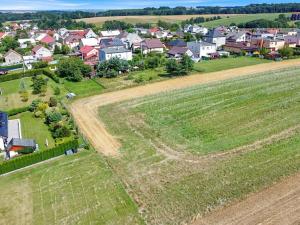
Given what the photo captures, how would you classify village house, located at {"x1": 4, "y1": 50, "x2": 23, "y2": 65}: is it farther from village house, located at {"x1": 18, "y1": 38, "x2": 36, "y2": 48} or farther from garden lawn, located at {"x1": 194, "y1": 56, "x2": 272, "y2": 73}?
garden lawn, located at {"x1": 194, "y1": 56, "x2": 272, "y2": 73}

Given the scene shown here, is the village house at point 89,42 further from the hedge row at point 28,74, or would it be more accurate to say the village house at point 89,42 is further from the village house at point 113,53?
the hedge row at point 28,74

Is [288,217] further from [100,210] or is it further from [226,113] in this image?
[226,113]

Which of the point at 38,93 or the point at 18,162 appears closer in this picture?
the point at 18,162

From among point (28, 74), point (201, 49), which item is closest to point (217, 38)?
point (201, 49)

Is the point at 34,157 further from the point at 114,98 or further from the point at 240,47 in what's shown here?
the point at 240,47

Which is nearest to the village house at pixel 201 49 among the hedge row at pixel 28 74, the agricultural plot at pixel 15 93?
the hedge row at pixel 28 74

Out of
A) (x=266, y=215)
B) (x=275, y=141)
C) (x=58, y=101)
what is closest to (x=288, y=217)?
(x=266, y=215)
